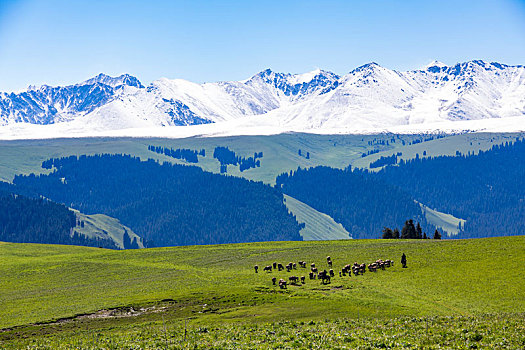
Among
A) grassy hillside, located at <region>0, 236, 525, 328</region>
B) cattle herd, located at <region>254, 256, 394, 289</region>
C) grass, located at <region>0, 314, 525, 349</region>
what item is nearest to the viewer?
grass, located at <region>0, 314, 525, 349</region>

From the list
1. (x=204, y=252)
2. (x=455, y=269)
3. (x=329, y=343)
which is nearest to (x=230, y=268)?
(x=204, y=252)

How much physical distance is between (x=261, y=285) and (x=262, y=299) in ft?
28.5

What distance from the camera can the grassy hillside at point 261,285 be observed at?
5547 centimetres

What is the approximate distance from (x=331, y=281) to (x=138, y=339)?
3209 centimetres

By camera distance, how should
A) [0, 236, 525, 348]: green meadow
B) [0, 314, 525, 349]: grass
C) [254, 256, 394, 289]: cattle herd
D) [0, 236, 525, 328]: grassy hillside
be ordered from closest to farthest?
[0, 314, 525, 349]: grass, [0, 236, 525, 348]: green meadow, [0, 236, 525, 328]: grassy hillside, [254, 256, 394, 289]: cattle herd

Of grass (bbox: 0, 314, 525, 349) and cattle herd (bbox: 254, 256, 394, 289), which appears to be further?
cattle herd (bbox: 254, 256, 394, 289)

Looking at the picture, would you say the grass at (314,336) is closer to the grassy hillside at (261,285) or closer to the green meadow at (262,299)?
the green meadow at (262,299)

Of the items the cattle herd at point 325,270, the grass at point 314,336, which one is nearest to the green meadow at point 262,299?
the grass at point 314,336

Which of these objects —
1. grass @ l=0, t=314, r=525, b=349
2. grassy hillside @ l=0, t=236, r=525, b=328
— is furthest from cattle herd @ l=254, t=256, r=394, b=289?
grass @ l=0, t=314, r=525, b=349

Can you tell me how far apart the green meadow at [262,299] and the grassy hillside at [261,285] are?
151 mm

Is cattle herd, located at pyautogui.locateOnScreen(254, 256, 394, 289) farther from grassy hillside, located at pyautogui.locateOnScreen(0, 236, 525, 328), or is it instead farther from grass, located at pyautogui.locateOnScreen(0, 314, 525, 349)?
grass, located at pyautogui.locateOnScreen(0, 314, 525, 349)

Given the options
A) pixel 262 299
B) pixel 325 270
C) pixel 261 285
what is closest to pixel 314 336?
pixel 262 299

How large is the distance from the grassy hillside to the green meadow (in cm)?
15

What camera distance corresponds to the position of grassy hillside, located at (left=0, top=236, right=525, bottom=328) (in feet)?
182
